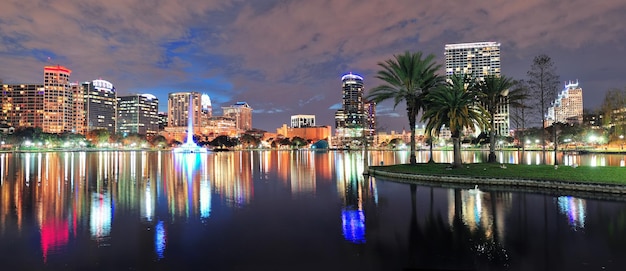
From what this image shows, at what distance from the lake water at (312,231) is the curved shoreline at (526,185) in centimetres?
186

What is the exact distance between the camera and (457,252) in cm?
1149

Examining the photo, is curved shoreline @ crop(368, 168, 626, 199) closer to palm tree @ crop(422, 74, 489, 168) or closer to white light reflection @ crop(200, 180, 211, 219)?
palm tree @ crop(422, 74, 489, 168)

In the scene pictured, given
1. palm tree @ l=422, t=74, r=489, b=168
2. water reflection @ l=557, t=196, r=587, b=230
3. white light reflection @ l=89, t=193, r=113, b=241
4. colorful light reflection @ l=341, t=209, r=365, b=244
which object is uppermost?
palm tree @ l=422, t=74, r=489, b=168

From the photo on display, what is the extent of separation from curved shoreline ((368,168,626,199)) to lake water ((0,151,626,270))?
1.86 meters

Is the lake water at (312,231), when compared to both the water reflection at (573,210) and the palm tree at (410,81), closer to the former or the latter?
the water reflection at (573,210)

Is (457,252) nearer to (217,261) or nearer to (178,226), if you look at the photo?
(217,261)

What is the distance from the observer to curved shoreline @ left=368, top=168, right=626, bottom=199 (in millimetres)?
22048

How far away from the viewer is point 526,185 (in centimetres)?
2572

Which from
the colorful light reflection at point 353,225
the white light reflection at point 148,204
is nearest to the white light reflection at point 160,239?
the white light reflection at point 148,204

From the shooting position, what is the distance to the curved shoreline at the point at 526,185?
72.3ft

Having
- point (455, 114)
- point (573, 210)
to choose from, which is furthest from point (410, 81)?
point (573, 210)

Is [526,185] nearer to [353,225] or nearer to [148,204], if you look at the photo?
[353,225]

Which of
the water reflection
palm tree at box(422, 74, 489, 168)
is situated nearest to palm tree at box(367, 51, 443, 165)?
palm tree at box(422, 74, 489, 168)

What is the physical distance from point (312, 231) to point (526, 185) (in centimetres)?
1807
